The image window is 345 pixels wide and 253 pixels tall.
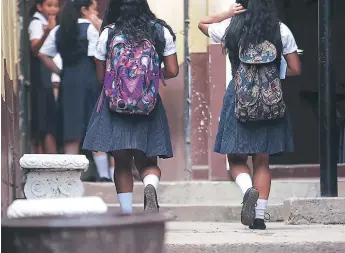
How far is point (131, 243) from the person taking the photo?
11.4 feet

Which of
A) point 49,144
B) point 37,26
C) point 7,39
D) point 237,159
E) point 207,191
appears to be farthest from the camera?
point 49,144

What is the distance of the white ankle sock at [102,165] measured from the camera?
9.09 meters

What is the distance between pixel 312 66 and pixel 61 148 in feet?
8.51

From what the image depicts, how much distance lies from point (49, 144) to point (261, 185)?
3239mm

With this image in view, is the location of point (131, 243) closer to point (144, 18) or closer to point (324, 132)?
point (144, 18)

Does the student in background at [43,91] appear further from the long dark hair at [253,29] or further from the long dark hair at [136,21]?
the long dark hair at [253,29]

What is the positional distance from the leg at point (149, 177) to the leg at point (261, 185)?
26.2 inches

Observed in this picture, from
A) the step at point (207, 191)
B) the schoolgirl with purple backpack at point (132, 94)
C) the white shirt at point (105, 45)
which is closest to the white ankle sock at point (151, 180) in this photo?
the schoolgirl with purple backpack at point (132, 94)

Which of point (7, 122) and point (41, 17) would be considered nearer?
point (7, 122)

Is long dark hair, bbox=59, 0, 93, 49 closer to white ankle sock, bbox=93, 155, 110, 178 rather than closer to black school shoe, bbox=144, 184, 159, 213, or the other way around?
white ankle sock, bbox=93, 155, 110, 178

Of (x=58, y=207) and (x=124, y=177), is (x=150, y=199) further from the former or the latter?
(x=58, y=207)

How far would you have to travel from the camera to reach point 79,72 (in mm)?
9258

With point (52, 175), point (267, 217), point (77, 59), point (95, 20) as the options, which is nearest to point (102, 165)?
point (77, 59)

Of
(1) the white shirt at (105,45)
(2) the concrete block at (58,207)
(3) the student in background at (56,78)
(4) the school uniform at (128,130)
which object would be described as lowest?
(2) the concrete block at (58,207)
